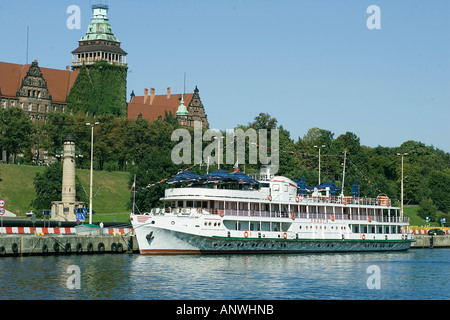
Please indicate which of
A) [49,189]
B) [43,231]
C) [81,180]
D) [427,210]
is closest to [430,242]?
[427,210]

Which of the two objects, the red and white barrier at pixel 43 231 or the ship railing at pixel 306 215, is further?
Answer: the ship railing at pixel 306 215

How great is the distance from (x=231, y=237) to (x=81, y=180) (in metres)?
70.2

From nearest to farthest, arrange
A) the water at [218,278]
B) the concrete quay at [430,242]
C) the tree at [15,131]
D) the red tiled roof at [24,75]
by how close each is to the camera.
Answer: the water at [218,278] → the concrete quay at [430,242] → the tree at [15,131] → the red tiled roof at [24,75]

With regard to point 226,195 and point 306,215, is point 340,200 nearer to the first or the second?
point 306,215

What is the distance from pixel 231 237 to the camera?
7819 centimetres

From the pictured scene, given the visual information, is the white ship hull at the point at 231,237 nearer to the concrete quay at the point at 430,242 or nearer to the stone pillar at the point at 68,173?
the concrete quay at the point at 430,242

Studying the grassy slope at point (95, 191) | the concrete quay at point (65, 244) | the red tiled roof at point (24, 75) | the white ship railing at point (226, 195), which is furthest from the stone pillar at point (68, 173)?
the red tiled roof at point (24, 75)

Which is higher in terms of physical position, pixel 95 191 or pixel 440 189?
pixel 440 189

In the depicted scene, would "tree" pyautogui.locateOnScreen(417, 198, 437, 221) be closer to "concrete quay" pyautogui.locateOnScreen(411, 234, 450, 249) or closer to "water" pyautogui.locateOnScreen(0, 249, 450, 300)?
"concrete quay" pyautogui.locateOnScreen(411, 234, 450, 249)

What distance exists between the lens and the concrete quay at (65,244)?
70438mm

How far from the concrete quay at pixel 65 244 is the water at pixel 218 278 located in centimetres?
183

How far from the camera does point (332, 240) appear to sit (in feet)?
288

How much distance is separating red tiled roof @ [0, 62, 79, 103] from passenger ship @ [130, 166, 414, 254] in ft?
354

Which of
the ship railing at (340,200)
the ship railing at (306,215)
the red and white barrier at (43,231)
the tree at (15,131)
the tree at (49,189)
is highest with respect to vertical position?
the tree at (15,131)
